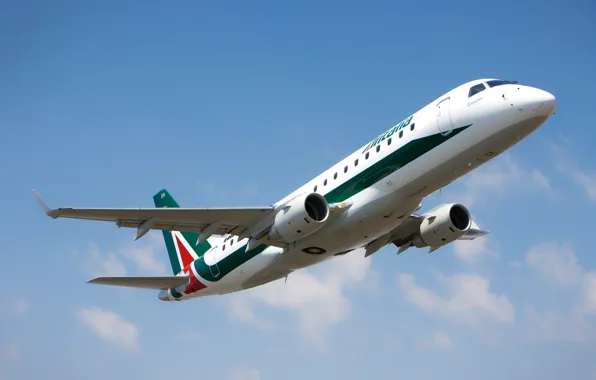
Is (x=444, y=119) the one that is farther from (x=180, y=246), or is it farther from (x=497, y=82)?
(x=180, y=246)

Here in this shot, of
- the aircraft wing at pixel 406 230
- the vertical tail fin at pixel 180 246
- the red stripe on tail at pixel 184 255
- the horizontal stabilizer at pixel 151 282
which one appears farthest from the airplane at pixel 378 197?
the red stripe on tail at pixel 184 255

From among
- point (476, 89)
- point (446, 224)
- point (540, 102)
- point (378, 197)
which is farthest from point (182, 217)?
point (540, 102)

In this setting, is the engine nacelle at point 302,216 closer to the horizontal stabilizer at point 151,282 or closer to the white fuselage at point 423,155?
the white fuselage at point 423,155

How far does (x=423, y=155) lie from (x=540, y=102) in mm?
4334

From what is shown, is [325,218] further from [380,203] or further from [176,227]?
[176,227]

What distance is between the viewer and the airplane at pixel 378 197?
27.5 m

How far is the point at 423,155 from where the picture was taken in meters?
28.4

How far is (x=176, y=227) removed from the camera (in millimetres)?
31281

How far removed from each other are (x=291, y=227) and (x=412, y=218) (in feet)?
25.8

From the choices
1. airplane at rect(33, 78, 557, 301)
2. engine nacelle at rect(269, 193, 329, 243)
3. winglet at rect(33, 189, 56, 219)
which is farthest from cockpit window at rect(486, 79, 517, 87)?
winglet at rect(33, 189, 56, 219)

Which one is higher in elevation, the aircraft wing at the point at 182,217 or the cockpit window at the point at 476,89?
the cockpit window at the point at 476,89

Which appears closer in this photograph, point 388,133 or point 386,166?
point 386,166

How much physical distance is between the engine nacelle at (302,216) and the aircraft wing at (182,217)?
1271 millimetres

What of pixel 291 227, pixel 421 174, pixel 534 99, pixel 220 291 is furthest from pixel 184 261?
pixel 534 99
